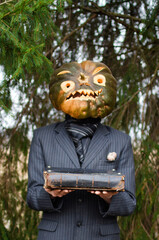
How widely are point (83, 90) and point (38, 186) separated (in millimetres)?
625

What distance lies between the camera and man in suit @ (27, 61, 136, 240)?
6.95ft

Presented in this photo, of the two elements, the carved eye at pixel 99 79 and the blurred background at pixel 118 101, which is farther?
the blurred background at pixel 118 101

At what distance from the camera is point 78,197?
217 cm

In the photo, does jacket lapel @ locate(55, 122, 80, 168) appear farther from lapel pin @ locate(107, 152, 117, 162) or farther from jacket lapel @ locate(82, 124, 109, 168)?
lapel pin @ locate(107, 152, 117, 162)

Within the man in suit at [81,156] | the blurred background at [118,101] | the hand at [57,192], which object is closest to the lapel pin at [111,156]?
the man in suit at [81,156]

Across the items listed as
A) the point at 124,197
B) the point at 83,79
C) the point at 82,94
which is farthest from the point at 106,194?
the point at 83,79

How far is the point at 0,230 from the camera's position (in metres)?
3.32

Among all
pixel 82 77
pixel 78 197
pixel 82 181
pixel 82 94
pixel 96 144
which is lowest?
pixel 78 197

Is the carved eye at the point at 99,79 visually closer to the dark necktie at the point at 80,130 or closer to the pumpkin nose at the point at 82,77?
the pumpkin nose at the point at 82,77

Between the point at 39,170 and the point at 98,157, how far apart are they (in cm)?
A: 36

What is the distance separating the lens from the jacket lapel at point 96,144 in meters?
2.18

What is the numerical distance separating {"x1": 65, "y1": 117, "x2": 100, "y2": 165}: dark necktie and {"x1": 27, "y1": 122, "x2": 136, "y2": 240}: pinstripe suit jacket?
0.13 feet

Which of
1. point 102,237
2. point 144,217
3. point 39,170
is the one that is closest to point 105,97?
point 39,170

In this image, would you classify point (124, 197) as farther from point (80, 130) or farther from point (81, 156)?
point (80, 130)
